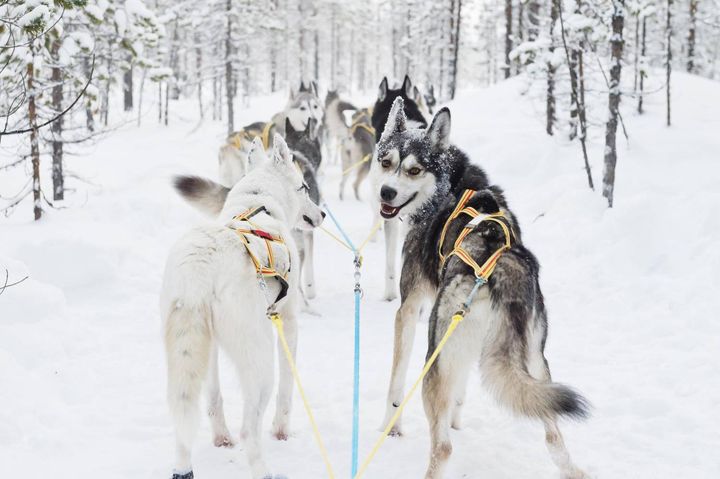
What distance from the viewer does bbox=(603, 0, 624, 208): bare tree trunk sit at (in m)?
7.61

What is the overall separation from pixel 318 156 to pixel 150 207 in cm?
317

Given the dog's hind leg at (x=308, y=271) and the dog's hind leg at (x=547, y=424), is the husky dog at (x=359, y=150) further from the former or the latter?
the dog's hind leg at (x=547, y=424)

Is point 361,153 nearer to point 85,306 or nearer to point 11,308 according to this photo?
point 85,306

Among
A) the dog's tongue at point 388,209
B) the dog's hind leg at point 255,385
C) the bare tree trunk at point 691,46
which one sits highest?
the bare tree trunk at point 691,46

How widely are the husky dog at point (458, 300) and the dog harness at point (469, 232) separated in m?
0.03

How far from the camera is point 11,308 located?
14.6 ft

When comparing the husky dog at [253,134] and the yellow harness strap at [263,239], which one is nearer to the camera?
the yellow harness strap at [263,239]

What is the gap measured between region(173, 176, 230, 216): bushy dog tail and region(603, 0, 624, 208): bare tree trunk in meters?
5.99

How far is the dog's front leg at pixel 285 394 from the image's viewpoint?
11.7 ft

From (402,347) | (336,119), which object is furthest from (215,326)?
(336,119)

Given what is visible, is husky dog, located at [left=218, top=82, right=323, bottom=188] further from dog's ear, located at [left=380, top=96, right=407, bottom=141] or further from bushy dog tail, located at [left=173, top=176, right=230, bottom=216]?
dog's ear, located at [left=380, top=96, right=407, bottom=141]

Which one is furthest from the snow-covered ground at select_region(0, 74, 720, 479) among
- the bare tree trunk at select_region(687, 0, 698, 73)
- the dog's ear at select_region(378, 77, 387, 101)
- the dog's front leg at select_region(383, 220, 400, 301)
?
the bare tree trunk at select_region(687, 0, 698, 73)

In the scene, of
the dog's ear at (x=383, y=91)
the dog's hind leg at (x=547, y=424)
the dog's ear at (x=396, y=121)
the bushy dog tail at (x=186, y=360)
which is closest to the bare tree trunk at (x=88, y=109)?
the dog's ear at (x=383, y=91)

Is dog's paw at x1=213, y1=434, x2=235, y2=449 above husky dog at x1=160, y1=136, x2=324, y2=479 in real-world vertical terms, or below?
below
